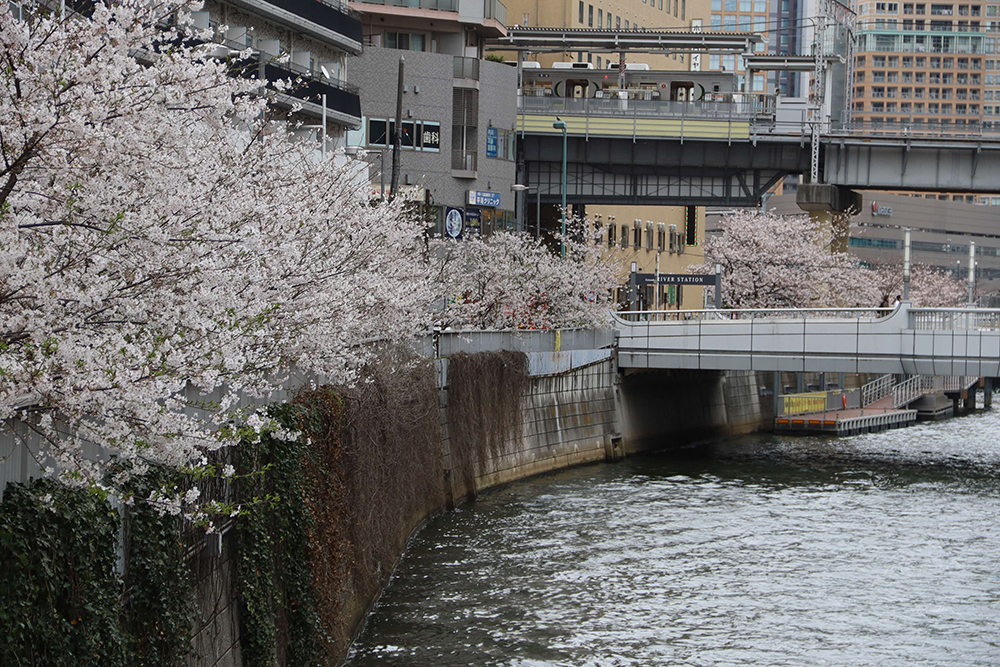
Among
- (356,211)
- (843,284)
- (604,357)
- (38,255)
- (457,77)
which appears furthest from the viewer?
(843,284)

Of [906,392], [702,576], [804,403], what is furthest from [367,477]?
[906,392]

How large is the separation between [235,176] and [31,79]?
20.3ft

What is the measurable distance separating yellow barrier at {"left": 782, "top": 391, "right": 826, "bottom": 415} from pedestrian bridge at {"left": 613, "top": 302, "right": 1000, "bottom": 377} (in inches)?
594

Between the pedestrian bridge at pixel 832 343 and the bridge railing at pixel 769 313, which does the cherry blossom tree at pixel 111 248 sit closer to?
the bridge railing at pixel 769 313

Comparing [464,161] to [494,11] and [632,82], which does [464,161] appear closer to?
[494,11]

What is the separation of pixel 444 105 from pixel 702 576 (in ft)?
122

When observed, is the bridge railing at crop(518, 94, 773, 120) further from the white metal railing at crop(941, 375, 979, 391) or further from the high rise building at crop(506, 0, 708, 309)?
the white metal railing at crop(941, 375, 979, 391)

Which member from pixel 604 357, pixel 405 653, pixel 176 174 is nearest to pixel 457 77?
pixel 604 357

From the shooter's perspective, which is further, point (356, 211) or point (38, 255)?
point (356, 211)

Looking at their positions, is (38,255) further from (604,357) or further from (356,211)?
(604,357)

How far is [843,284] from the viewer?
7962cm

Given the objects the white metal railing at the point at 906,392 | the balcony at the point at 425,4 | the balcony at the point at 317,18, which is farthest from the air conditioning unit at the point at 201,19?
the white metal railing at the point at 906,392

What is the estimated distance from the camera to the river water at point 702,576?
2311cm

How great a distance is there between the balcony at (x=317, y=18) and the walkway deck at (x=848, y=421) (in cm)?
2705
